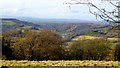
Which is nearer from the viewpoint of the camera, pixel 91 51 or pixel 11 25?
pixel 91 51

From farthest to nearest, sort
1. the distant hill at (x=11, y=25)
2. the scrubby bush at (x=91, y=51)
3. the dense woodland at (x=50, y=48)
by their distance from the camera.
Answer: the distant hill at (x=11, y=25)
the scrubby bush at (x=91, y=51)
the dense woodland at (x=50, y=48)

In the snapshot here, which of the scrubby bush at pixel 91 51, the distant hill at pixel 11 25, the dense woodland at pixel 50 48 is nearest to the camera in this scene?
the dense woodland at pixel 50 48

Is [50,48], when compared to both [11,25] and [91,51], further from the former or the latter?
[11,25]

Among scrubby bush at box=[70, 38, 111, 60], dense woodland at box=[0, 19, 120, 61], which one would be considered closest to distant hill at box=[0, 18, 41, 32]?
dense woodland at box=[0, 19, 120, 61]

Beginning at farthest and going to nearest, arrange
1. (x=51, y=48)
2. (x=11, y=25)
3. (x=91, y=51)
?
(x=11, y=25)
(x=91, y=51)
(x=51, y=48)

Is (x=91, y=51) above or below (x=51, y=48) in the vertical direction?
below

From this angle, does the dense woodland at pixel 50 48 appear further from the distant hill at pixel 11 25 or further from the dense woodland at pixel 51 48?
the distant hill at pixel 11 25

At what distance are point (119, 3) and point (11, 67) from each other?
8.08 meters

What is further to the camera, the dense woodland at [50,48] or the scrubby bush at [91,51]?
the scrubby bush at [91,51]

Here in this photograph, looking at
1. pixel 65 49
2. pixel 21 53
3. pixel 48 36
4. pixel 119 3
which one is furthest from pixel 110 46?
pixel 119 3

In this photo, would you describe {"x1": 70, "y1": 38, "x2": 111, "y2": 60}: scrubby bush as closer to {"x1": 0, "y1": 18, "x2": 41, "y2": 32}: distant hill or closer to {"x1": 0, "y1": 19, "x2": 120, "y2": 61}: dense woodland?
{"x1": 0, "y1": 19, "x2": 120, "y2": 61}: dense woodland

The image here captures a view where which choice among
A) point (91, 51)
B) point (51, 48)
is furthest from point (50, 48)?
point (91, 51)

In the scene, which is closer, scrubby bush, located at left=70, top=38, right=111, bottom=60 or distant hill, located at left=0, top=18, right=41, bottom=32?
scrubby bush, located at left=70, top=38, right=111, bottom=60

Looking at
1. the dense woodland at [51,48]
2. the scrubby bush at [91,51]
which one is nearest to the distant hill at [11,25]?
the dense woodland at [51,48]
